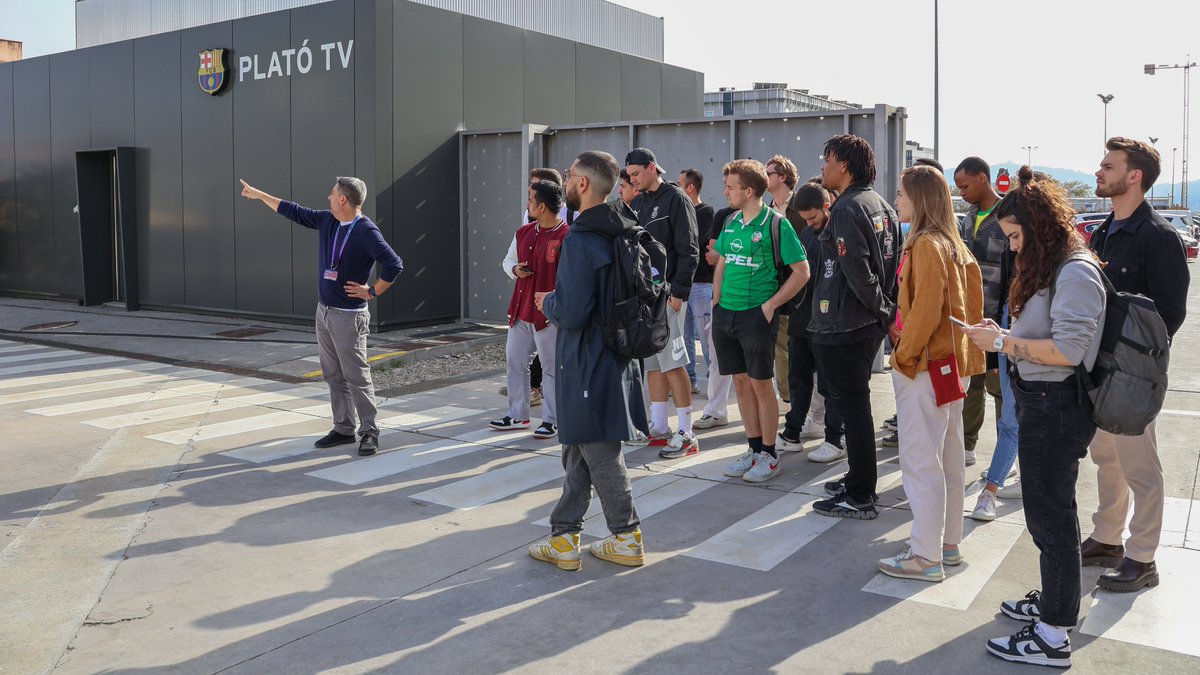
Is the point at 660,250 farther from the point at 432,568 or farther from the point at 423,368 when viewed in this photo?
the point at 423,368

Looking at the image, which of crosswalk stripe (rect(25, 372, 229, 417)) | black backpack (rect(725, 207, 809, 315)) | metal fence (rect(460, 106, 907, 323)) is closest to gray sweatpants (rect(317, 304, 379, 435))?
crosswalk stripe (rect(25, 372, 229, 417))

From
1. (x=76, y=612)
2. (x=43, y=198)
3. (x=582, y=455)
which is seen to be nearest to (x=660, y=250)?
(x=582, y=455)

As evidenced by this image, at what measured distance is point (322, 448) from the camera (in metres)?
7.60

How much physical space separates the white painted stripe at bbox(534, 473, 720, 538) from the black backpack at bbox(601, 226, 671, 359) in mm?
1222

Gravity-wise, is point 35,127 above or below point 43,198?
above

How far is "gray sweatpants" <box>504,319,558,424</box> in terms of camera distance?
789 centimetres

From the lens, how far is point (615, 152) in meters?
13.5

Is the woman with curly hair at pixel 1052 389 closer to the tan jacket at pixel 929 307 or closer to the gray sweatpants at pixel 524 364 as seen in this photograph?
the tan jacket at pixel 929 307

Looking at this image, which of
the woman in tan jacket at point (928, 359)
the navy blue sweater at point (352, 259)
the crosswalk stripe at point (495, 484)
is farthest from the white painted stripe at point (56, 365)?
the woman in tan jacket at point (928, 359)

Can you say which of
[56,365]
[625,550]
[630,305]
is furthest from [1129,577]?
[56,365]

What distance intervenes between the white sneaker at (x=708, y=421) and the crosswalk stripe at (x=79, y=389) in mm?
5876

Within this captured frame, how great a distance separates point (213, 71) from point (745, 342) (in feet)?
39.7

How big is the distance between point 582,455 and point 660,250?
1.12 m

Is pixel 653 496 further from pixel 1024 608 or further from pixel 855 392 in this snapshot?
pixel 1024 608
